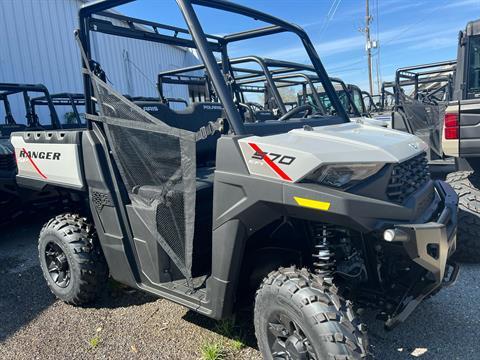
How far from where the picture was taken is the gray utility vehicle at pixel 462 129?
3547 mm

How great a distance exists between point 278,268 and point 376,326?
1039 millimetres

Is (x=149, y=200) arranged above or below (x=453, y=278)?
above

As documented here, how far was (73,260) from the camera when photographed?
308 centimetres

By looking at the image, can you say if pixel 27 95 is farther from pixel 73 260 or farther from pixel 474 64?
pixel 474 64

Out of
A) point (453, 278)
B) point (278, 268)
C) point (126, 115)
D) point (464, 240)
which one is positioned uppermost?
point (126, 115)

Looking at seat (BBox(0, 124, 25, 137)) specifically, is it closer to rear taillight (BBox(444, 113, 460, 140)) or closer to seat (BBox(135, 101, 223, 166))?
seat (BBox(135, 101, 223, 166))

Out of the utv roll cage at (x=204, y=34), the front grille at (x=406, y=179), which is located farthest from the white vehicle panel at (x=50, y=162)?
the front grille at (x=406, y=179)

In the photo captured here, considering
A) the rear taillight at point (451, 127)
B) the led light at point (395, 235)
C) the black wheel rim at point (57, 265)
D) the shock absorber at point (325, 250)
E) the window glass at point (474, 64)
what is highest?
the window glass at point (474, 64)

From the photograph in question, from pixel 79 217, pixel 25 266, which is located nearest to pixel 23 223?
pixel 25 266

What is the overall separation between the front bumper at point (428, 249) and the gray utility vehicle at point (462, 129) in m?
1.29

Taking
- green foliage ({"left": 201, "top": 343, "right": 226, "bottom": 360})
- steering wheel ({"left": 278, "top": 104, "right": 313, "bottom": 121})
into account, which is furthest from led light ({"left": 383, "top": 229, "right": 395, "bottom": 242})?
green foliage ({"left": 201, "top": 343, "right": 226, "bottom": 360})

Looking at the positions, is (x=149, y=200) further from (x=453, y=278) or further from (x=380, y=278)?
(x=453, y=278)

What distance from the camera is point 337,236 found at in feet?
7.09

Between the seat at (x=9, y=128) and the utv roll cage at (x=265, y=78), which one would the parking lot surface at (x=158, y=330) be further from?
the seat at (x=9, y=128)
